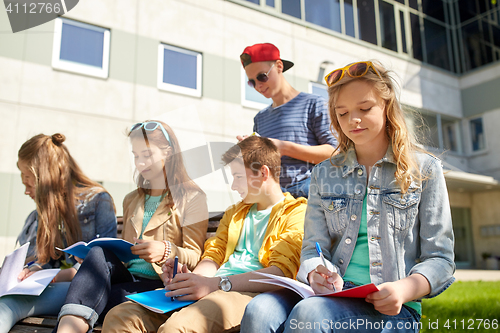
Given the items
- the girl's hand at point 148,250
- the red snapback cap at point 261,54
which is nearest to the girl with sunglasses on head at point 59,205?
the girl's hand at point 148,250

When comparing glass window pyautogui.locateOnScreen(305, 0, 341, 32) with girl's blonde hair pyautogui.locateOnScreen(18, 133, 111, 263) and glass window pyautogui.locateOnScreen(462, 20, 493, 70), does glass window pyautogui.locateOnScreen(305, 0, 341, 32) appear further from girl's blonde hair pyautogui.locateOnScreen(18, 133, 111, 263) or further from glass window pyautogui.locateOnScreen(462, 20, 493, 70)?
girl's blonde hair pyautogui.locateOnScreen(18, 133, 111, 263)

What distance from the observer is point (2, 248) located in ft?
22.3

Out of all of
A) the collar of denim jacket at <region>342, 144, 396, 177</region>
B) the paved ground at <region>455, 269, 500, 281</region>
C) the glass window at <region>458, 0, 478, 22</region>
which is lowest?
the paved ground at <region>455, 269, 500, 281</region>

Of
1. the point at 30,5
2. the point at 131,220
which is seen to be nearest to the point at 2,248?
the point at 30,5

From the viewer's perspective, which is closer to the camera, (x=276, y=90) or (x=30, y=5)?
(x=276, y=90)

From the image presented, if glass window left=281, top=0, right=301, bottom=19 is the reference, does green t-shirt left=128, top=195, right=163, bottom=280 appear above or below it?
below

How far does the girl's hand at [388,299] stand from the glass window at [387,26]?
12.8 meters

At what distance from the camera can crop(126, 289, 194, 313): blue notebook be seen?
5.50 feet

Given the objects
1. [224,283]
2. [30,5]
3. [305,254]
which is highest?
[30,5]

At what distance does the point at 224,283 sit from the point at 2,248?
6468mm

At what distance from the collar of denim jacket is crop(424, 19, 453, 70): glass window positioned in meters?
14.0

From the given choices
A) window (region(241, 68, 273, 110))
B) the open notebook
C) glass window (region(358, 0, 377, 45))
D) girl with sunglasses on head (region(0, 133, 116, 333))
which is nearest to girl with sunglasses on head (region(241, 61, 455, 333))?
the open notebook

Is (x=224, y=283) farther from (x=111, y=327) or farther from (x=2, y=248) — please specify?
Result: (x=2, y=248)

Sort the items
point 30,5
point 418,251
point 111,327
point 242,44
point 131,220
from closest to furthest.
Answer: point 418,251 < point 111,327 < point 131,220 < point 30,5 < point 242,44
